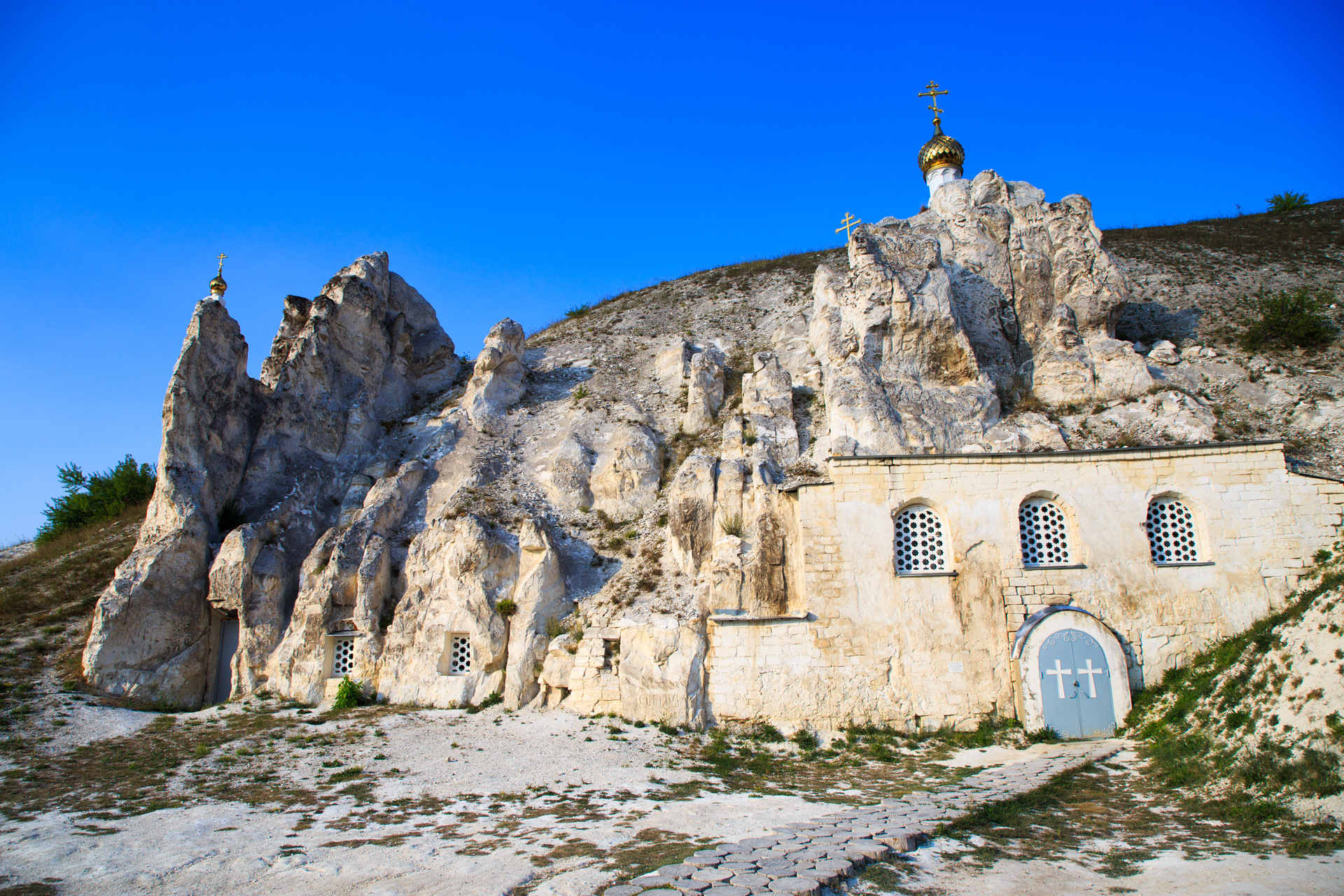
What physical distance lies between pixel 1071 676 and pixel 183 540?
72.1 feet

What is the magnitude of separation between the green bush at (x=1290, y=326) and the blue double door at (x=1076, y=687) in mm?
18551

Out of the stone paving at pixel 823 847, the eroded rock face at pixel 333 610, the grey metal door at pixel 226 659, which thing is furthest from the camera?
the grey metal door at pixel 226 659

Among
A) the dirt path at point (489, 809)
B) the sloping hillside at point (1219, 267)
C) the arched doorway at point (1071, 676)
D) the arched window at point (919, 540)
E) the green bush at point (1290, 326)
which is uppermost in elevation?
the sloping hillside at point (1219, 267)

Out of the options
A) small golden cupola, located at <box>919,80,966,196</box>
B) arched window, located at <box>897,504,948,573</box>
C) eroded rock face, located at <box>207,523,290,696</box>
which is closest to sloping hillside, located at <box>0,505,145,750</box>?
eroded rock face, located at <box>207,523,290,696</box>

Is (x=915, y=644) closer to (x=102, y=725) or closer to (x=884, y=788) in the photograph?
(x=884, y=788)

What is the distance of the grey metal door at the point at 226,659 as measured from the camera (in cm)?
1934

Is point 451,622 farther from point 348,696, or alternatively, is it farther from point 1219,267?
point 1219,267

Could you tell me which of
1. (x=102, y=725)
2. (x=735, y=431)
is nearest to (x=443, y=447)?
(x=735, y=431)

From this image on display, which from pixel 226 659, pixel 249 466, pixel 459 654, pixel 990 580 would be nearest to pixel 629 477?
pixel 459 654

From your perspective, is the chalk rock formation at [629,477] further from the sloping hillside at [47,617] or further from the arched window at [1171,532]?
the sloping hillside at [47,617]

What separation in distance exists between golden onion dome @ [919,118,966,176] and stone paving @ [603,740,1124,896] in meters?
26.3

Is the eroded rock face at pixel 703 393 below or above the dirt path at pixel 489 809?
above

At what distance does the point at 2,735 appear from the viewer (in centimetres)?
1498

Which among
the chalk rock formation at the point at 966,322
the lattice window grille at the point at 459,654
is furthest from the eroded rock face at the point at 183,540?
the chalk rock formation at the point at 966,322
